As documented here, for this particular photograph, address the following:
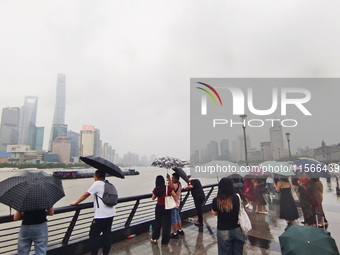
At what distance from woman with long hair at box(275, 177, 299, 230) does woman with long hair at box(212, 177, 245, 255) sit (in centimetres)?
301

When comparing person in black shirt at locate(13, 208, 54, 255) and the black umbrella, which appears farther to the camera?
the black umbrella

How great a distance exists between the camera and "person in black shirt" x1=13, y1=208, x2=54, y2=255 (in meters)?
3.00

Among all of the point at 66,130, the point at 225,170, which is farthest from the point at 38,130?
the point at 225,170

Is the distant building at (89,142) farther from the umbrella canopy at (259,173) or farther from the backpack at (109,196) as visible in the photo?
the backpack at (109,196)

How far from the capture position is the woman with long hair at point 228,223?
3.16 m

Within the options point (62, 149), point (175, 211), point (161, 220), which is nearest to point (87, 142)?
point (62, 149)

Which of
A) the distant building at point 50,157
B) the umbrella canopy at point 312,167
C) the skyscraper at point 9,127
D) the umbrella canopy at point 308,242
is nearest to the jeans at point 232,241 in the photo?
the umbrella canopy at point 308,242

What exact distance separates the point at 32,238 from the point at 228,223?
276 cm

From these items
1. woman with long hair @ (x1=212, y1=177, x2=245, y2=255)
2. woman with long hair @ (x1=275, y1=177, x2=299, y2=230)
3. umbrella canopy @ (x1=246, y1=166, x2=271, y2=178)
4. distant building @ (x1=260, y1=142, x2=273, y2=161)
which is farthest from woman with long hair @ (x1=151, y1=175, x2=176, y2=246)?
distant building @ (x1=260, y1=142, x2=273, y2=161)

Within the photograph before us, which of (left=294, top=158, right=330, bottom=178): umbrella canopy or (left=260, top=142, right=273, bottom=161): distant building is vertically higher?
(left=260, top=142, right=273, bottom=161): distant building

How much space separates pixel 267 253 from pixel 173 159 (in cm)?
289

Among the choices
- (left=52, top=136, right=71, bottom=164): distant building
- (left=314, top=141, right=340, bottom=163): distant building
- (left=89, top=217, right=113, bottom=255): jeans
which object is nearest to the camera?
(left=89, top=217, right=113, bottom=255): jeans

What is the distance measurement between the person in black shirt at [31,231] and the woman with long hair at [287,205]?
5.32m

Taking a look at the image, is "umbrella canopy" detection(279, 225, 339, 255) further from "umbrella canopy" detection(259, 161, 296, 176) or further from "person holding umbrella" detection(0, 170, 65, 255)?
"umbrella canopy" detection(259, 161, 296, 176)
